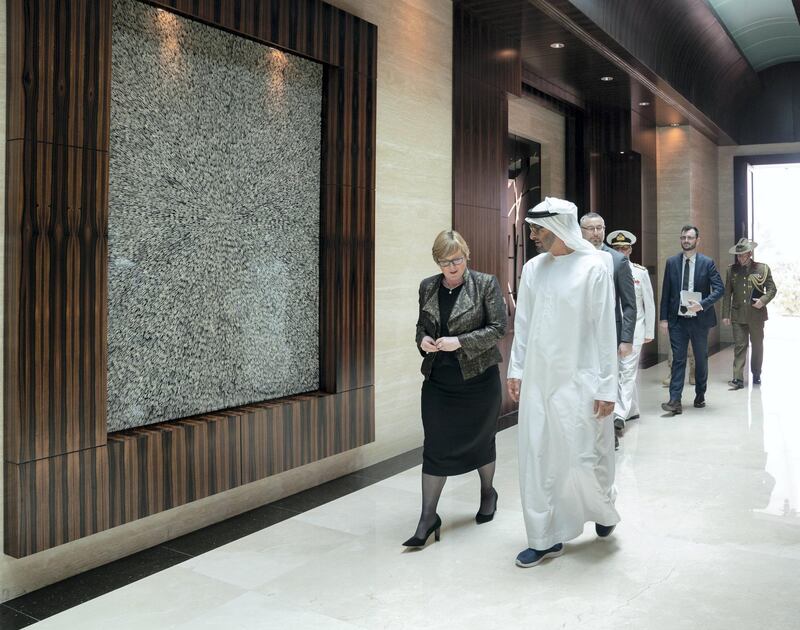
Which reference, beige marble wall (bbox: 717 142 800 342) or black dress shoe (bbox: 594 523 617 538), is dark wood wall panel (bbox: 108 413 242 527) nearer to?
black dress shoe (bbox: 594 523 617 538)

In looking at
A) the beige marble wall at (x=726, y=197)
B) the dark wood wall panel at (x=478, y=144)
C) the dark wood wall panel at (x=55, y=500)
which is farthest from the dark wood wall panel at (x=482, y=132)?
the beige marble wall at (x=726, y=197)

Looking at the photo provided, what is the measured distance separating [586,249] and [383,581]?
6.14ft

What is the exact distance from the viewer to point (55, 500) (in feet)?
11.0

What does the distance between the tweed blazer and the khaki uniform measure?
6.26 meters

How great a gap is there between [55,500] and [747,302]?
831 centimetres

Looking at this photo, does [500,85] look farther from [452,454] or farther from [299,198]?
[452,454]

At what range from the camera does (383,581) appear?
3438 millimetres

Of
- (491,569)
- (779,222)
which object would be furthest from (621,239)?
(779,222)

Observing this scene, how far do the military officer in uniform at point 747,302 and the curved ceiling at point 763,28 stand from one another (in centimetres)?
355

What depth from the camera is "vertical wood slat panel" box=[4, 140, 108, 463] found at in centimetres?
322

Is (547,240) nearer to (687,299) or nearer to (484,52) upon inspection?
(484,52)

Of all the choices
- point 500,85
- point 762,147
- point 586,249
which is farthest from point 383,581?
point 762,147

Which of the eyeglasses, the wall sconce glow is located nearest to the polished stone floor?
the eyeglasses

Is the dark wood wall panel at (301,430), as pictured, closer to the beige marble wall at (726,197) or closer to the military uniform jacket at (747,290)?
the military uniform jacket at (747,290)
